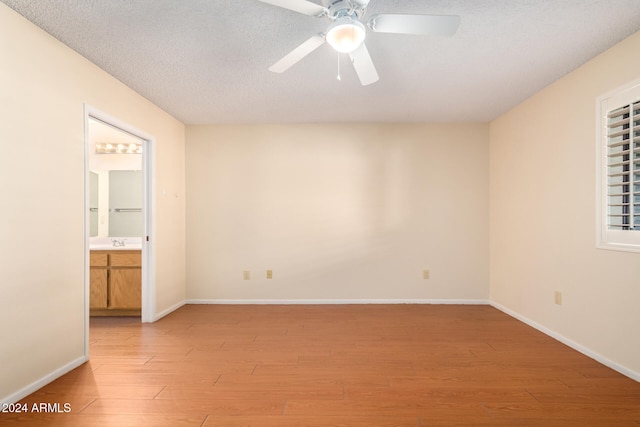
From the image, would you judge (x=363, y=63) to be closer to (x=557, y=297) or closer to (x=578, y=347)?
(x=557, y=297)

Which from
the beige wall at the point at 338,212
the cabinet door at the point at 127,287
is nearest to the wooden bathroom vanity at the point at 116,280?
the cabinet door at the point at 127,287

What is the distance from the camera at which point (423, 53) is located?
259cm

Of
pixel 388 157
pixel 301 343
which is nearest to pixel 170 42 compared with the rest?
pixel 301 343

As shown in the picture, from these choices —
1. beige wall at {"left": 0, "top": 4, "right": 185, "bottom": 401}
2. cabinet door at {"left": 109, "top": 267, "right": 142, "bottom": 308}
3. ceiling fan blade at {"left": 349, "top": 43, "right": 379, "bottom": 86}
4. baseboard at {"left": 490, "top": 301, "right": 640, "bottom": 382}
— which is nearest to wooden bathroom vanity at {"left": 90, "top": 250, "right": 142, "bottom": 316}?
cabinet door at {"left": 109, "top": 267, "right": 142, "bottom": 308}

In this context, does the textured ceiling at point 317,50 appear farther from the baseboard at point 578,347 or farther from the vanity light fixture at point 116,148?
the baseboard at point 578,347

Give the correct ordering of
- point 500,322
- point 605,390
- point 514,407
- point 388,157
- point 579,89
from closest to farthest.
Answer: point 514,407 → point 605,390 → point 579,89 → point 500,322 → point 388,157

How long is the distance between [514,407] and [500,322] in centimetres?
181

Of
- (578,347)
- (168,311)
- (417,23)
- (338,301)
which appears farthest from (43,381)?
(578,347)

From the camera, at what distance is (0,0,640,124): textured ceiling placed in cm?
205

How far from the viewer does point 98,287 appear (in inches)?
153

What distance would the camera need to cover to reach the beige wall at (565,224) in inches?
97.0

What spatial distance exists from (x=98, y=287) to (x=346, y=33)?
377 cm

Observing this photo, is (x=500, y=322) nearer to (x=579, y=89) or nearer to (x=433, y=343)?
(x=433, y=343)

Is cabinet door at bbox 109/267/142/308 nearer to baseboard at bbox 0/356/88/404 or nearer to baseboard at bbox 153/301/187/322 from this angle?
baseboard at bbox 153/301/187/322
